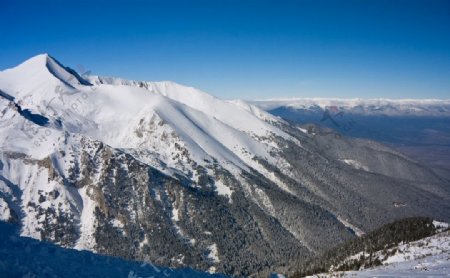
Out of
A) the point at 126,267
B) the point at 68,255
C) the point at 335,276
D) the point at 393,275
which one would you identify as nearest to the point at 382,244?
the point at 335,276

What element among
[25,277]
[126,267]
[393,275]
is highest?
[393,275]

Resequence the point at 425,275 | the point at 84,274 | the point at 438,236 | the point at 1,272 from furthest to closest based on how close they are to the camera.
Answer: the point at 84,274 < the point at 438,236 < the point at 1,272 < the point at 425,275

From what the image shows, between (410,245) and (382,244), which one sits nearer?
(410,245)

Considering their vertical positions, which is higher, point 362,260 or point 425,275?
point 425,275

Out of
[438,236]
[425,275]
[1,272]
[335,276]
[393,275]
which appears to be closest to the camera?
[425,275]

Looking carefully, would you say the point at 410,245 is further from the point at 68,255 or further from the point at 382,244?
the point at 68,255

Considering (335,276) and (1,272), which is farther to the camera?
(1,272)

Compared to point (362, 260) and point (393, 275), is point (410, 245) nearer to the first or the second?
point (362, 260)

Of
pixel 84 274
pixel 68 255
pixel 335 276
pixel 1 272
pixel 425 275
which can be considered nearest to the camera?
pixel 425 275

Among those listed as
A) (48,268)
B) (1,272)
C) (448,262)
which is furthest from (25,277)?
(448,262)
